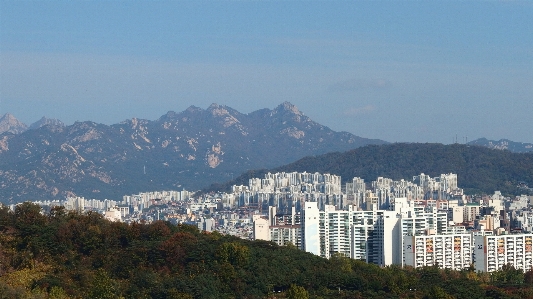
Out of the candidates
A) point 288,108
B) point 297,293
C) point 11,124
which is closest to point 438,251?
point 297,293

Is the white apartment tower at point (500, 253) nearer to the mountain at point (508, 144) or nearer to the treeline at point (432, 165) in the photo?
the treeline at point (432, 165)

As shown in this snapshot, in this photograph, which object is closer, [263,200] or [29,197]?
[263,200]

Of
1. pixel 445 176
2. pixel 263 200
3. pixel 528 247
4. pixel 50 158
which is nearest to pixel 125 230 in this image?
pixel 528 247

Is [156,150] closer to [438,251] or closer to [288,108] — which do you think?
[288,108]

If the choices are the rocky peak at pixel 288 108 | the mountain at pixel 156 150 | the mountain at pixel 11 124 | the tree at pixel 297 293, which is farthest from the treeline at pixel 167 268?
the mountain at pixel 11 124

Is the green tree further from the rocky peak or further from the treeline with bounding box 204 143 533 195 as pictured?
the rocky peak

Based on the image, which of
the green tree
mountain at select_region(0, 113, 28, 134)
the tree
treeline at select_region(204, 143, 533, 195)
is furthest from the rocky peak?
the green tree

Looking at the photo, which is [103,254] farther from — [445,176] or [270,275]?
[445,176]
